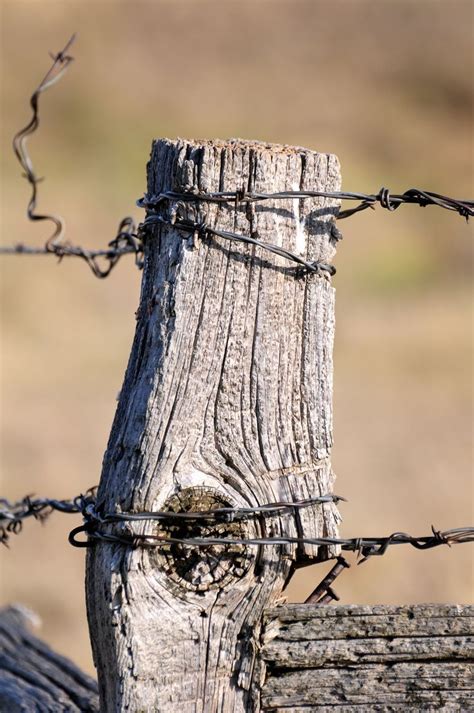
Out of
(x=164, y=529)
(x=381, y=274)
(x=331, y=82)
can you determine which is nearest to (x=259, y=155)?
(x=164, y=529)

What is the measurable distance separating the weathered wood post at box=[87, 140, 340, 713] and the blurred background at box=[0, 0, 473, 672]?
428 cm

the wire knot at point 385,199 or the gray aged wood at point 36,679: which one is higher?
the wire knot at point 385,199

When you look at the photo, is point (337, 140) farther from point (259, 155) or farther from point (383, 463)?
point (259, 155)

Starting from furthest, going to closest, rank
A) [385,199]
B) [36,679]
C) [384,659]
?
[36,679] < [385,199] < [384,659]

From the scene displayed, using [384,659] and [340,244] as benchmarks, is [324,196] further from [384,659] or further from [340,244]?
[340,244]

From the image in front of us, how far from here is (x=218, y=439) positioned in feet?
6.29

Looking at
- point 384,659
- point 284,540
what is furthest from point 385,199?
point 384,659

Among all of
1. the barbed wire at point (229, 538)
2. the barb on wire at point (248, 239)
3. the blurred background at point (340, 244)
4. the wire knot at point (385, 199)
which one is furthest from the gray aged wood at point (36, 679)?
the blurred background at point (340, 244)

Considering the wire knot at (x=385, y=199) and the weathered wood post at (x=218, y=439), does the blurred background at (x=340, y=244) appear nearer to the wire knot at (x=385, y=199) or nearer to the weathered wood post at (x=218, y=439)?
the weathered wood post at (x=218, y=439)

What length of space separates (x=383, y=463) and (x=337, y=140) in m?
14.2

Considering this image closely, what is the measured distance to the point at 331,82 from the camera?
78.3 ft

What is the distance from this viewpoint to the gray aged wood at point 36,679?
273 centimetres

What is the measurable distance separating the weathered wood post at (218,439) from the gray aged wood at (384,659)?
11cm

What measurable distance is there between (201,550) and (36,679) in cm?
134
